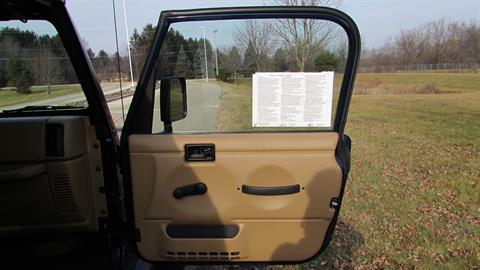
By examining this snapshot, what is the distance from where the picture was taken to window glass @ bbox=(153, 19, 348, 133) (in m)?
2.01

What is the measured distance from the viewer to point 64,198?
84.0 inches

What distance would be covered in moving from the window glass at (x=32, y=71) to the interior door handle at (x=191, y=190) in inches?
32.0

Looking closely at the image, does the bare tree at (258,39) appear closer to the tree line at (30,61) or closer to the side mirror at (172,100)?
the side mirror at (172,100)

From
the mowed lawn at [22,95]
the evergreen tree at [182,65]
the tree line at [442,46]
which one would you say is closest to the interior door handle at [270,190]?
the evergreen tree at [182,65]

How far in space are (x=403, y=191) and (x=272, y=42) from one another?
4120mm

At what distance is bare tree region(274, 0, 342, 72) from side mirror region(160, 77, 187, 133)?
0.62 m

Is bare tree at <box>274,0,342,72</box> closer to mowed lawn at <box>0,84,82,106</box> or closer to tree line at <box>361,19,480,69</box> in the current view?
mowed lawn at <box>0,84,82,106</box>

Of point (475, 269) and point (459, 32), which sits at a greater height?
point (459, 32)

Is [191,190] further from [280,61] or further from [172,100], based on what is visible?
[280,61]

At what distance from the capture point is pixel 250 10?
191cm

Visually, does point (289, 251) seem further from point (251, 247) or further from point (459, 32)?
point (459, 32)

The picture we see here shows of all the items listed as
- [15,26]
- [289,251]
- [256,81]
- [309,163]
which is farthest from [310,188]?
[15,26]

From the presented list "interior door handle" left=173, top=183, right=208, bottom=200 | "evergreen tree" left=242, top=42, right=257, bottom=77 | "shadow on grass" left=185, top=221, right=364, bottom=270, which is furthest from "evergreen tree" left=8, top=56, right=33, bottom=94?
"shadow on grass" left=185, top=221, right=364, bottom=270

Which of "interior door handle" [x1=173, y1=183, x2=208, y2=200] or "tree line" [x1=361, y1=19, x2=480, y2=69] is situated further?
"tree line" [x1=361, y1=19, x2=480, y2=69]
